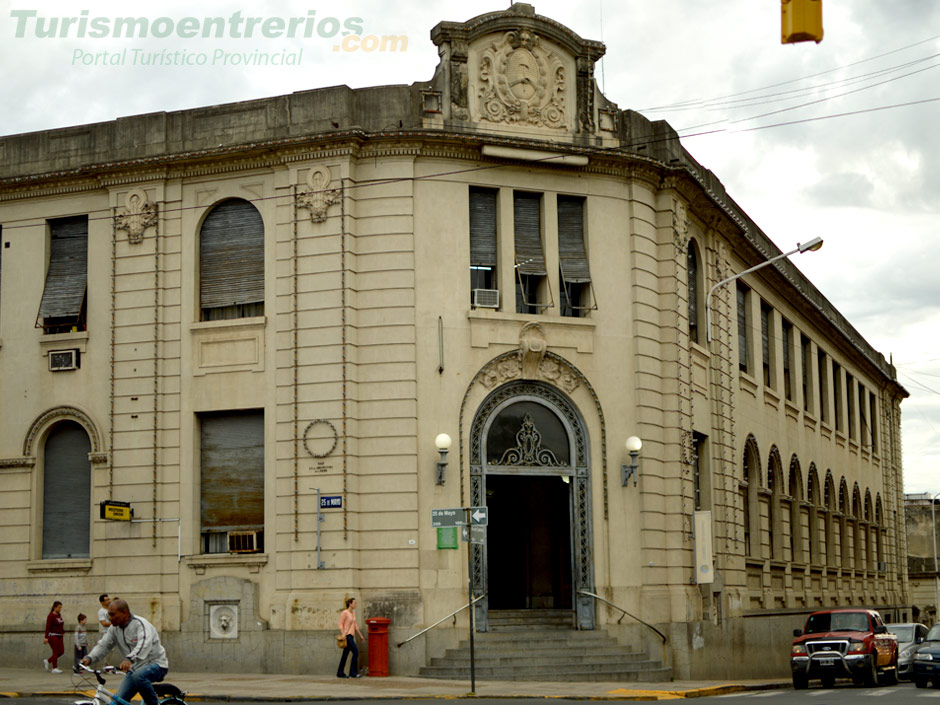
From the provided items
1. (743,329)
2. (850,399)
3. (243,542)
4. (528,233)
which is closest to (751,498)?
(743,329)

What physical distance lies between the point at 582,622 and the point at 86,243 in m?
14.5

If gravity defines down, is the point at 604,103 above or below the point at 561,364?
above

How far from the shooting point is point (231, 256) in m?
29.8

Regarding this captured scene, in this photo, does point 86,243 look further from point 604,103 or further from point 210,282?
point 604,103

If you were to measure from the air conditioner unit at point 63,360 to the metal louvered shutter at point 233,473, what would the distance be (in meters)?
3.75

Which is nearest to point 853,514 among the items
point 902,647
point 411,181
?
point 902,647

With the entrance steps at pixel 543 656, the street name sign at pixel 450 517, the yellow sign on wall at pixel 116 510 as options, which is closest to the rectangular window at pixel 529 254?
the entrance steps at pixel 543 656

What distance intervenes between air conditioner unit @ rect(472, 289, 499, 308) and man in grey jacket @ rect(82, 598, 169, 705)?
15.7m

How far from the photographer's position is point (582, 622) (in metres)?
28.8

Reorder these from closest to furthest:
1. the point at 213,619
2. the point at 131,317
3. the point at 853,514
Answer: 1. the point at 213,619
2. the point at 131,317
3. the point at 853,514

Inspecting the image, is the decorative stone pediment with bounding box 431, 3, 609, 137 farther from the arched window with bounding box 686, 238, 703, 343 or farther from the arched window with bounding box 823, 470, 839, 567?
the arched window with bounding box 823, 470, 839, 567

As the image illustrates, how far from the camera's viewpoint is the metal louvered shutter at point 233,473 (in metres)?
28.9

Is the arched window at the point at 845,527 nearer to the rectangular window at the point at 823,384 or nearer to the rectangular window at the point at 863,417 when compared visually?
the rectangular window at the point at 823,384

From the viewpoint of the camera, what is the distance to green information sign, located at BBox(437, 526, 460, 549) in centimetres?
2755
